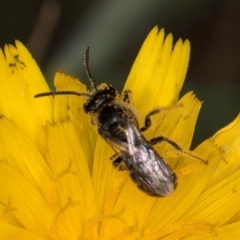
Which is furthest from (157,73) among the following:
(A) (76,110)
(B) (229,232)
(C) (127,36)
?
(C) (127,36)

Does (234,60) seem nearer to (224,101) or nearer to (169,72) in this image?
(224,101)

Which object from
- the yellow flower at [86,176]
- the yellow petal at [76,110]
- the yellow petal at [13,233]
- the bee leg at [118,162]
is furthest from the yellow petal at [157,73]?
the yellow petal at [13,233]

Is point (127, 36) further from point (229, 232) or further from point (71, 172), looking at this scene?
point (229, 232)

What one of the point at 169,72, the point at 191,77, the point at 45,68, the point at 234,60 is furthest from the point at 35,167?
the point at 234,60

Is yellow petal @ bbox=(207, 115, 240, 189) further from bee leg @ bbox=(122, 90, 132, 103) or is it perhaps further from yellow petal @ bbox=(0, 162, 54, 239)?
yellow petal @ bbox=(0, 162, 54, 239)

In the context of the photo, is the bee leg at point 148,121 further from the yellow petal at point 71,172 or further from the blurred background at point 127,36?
the blurred background at point 127,36

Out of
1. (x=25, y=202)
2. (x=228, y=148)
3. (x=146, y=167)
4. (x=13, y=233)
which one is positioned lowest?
(x=13, y=233)
